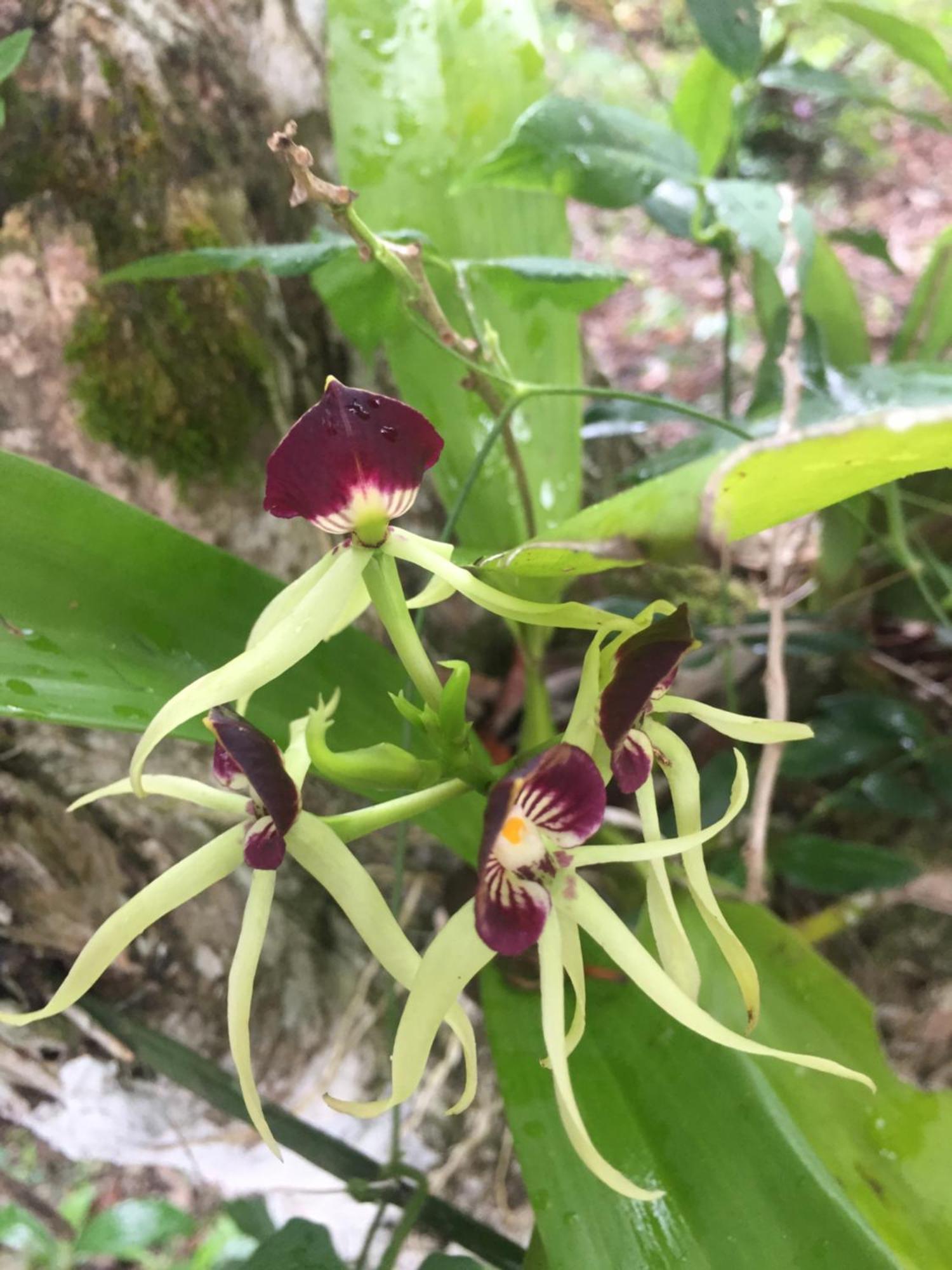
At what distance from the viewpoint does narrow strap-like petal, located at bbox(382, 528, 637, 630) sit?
387 millimetres

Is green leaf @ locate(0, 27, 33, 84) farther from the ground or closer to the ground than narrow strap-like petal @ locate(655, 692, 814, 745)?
farther from the ground

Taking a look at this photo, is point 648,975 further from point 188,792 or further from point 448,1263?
point 448,1263

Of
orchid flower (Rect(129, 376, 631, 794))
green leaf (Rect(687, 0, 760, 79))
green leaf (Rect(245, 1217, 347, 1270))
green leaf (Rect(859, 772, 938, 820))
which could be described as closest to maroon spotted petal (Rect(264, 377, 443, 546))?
orchid flower (Rect(129, 376, 631, 794))

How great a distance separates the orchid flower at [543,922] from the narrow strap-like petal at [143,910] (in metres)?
0.13

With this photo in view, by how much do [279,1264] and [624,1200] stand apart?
Answer: 0.28 metres

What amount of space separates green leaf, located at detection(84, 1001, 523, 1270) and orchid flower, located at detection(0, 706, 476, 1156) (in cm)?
33

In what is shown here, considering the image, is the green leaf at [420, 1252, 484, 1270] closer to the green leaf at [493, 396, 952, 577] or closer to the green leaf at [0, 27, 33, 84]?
the green leaf at [493, 396, 952, 577]

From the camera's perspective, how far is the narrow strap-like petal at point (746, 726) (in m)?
0.46

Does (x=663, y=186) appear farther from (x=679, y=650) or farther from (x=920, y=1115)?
(x=920, y=1115)

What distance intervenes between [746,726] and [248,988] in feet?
1.03

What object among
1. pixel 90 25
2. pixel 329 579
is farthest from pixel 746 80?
pixel 329 579

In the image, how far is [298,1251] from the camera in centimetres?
61

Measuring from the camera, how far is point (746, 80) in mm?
877

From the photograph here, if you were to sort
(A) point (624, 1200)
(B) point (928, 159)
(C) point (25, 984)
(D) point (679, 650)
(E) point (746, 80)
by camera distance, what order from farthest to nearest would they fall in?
1. (B) point (928, 159)
2. (E) point (746, 80)
3. (C) point (25, 984)
4. (A) point (624, 1200)
5. (D) point (679, 650)
